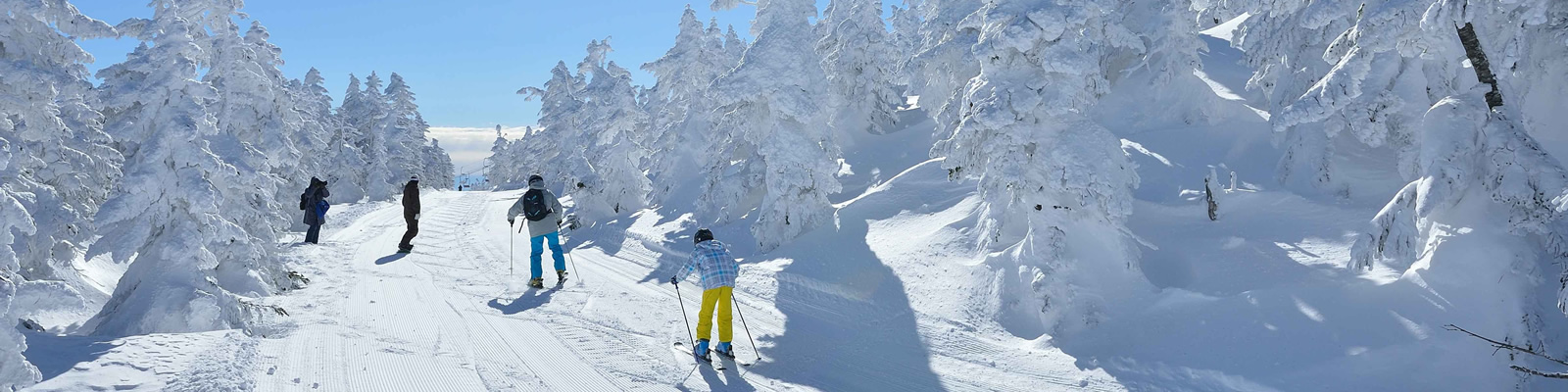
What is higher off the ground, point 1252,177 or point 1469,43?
point 1469,43

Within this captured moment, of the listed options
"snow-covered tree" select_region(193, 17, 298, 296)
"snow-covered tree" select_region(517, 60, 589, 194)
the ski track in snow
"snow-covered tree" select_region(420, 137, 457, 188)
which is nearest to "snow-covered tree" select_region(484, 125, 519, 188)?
"snow-covered tree" select_region(420, 137, 457, 188)

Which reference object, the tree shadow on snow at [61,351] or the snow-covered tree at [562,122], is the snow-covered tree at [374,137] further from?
the tree shadow on snow at [61,351]

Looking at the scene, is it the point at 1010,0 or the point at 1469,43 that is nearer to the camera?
the point at 1469,43

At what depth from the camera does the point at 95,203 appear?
17.6 meters

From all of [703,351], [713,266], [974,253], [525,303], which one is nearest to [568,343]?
[703,351]

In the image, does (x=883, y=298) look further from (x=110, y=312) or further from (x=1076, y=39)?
(x=110, y=312)

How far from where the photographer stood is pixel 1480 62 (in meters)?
7.82

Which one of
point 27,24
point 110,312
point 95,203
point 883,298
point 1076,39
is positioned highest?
point 27,24

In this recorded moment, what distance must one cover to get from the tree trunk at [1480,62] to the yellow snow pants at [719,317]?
797cm

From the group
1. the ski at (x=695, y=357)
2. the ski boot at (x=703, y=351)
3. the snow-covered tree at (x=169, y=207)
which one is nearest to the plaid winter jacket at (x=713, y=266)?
the ski boot at (x=703, y=351)

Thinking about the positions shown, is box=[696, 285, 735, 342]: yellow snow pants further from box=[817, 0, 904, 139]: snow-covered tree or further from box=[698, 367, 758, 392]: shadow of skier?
box=[817, 0, 904, 139]: snow-covered tree

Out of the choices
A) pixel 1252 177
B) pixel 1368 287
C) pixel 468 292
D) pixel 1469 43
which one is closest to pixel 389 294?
pixel 468 292

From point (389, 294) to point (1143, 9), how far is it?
22651mm

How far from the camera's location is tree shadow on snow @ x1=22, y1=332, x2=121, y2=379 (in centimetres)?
635
